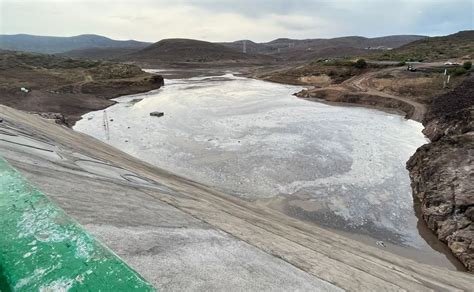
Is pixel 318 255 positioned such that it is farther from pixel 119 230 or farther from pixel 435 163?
pixel 435 163

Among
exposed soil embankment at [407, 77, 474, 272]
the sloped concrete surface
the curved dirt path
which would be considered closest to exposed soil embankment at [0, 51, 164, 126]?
the sloped concrete surface

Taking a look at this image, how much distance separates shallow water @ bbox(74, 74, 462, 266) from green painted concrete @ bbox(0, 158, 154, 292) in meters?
12.5

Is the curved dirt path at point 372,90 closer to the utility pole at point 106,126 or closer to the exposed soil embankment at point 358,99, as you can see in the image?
the exposed soil embankment at point 358,99

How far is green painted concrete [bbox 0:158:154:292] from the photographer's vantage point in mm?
3117

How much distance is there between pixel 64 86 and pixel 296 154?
1613 inches

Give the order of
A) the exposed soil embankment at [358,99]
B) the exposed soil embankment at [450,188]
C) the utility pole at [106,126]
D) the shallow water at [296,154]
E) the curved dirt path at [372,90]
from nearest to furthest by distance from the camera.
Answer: the exposed soil embankment at [450,188] → the shallow water at [296,154] → the utility pole at [106,126] → the curved dirt path at [372,90] → the exposed soil embankment at [358,99]

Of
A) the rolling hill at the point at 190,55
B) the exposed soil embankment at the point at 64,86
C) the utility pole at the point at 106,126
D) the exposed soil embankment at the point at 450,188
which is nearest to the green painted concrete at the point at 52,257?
the exposed soil embankment at the point at 450,188

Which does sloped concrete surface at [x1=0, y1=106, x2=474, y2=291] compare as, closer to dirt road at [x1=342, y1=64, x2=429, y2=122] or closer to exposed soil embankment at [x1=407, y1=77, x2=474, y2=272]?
exposed soil embankment at [x1=407, y1=77, x2=474, y2=272]

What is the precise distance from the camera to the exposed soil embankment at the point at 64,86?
38156mm

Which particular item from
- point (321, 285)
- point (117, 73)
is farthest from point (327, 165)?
point (117, 73)

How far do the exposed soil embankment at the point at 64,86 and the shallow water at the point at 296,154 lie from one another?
12.0 ft

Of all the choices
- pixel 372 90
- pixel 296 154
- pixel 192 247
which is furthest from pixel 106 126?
pixel 372 90

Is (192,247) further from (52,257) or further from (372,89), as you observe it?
(372,89)

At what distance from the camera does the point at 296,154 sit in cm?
2348
